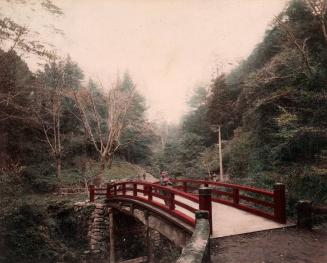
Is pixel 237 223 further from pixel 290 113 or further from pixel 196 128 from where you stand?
pixel 196 128

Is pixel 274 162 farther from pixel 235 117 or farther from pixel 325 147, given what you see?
pixel 235 117

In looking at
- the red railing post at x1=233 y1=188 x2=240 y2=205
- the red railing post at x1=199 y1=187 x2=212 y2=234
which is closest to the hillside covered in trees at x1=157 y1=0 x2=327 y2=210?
the red railing post at x1=233 y1=188 x2=240 y2=205

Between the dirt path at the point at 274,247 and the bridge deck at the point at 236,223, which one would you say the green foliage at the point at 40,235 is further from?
the dirt path at the point at 274,247

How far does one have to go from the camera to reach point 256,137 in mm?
19625

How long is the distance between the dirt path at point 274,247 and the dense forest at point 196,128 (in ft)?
13.3

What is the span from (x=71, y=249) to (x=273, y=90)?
14682mm

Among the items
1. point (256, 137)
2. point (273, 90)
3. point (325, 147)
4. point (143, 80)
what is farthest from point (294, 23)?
point (143, 80)

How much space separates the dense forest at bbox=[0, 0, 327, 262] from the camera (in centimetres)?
1275

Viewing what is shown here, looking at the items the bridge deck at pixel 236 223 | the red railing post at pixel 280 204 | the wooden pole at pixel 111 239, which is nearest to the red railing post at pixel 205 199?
the bridge deck at pixel 236 223

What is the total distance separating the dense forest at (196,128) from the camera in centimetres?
1275

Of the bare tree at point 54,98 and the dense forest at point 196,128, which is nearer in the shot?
the dense forest at point 196,128

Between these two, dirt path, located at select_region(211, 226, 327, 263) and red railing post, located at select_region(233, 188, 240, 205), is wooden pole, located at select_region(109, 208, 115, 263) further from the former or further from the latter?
dirt path, located at select_region(211, 226, 327, 263)

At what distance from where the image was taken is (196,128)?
34.8m

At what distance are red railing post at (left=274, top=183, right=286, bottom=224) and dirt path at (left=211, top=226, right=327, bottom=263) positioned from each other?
0.45m
